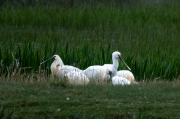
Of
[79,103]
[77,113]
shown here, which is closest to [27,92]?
[79,103]

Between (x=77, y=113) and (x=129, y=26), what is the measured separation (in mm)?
8406

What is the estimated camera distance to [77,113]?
445 centimetres

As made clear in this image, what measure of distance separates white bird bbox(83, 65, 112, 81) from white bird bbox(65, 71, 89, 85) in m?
0.50

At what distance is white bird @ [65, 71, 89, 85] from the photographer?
6.55 metres

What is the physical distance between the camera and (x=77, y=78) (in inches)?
264

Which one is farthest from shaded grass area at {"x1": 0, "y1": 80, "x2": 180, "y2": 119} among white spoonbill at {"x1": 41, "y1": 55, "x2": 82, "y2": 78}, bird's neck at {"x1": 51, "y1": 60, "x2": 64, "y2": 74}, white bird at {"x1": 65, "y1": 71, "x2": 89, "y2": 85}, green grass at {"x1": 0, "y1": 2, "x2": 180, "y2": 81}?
green grass at {"x1": 0, "y1": 2, "x2": 180, "y2": 81}

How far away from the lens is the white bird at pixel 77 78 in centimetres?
655

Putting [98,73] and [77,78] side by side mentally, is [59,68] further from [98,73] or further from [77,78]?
[77,78]

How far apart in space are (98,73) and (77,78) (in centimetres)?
76

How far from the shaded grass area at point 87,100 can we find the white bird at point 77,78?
0.34m

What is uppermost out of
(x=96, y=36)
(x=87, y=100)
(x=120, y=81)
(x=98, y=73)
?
(x=96, y=36)

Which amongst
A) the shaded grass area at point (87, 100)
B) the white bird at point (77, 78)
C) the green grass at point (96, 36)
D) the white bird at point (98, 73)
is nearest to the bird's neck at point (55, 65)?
the green grass at point (96, 36)

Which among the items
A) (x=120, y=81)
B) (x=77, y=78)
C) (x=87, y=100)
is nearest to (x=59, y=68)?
(x=77, y=78)

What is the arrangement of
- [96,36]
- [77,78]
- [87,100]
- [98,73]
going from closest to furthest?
1. [87,100]
2. [77,78]
3. [98,73]
4. [96,36]
